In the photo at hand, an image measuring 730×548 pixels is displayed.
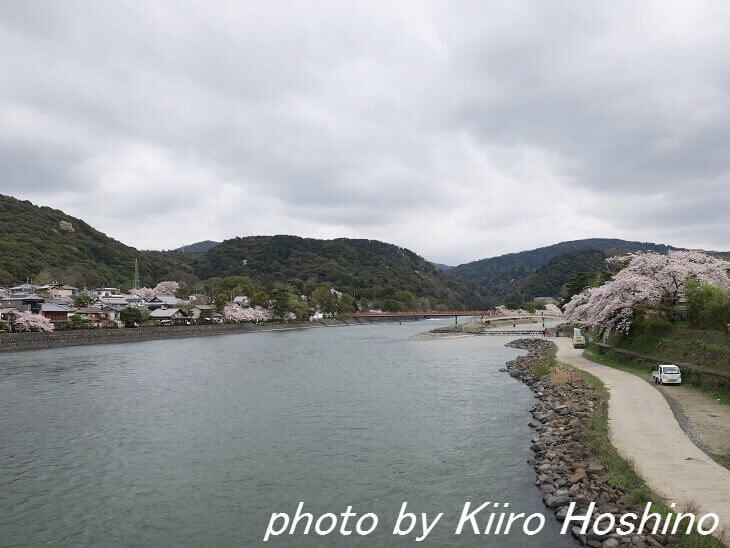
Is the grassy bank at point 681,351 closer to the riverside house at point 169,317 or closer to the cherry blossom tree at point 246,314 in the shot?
the riverside house at point 169,317

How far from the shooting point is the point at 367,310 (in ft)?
406

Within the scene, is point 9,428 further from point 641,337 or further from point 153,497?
point 641,337

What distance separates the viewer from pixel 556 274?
166 metres

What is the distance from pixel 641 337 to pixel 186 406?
23.2m

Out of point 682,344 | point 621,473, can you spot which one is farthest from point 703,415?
point 682,344

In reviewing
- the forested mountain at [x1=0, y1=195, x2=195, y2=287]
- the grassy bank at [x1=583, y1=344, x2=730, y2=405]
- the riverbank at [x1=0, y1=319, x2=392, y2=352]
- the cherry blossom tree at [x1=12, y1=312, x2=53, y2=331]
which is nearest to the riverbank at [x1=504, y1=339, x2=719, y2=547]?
the grassy bank at [x1=583, y1=344, x2=730, y2=405]

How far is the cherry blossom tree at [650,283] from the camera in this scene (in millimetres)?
22489

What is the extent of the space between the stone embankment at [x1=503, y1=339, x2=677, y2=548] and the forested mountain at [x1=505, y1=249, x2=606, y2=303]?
14176 centimetres

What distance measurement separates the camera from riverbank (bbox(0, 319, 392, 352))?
40906 millimetres

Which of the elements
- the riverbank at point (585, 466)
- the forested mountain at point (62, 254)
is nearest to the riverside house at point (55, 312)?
the forested mountain at point (62, 254)

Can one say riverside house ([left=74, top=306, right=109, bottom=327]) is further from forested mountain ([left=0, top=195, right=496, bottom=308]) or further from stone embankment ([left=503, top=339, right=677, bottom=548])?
stone embankment ([left=503, top=339, right=677, bottom=548])

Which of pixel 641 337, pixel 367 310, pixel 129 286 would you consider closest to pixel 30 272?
pixel 129 286

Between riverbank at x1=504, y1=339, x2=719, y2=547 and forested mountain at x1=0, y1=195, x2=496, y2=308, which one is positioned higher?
forested mountain at x1=0, y1=195, x2=496, y2=308

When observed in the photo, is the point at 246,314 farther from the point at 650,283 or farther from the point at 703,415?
the point at 703,415
